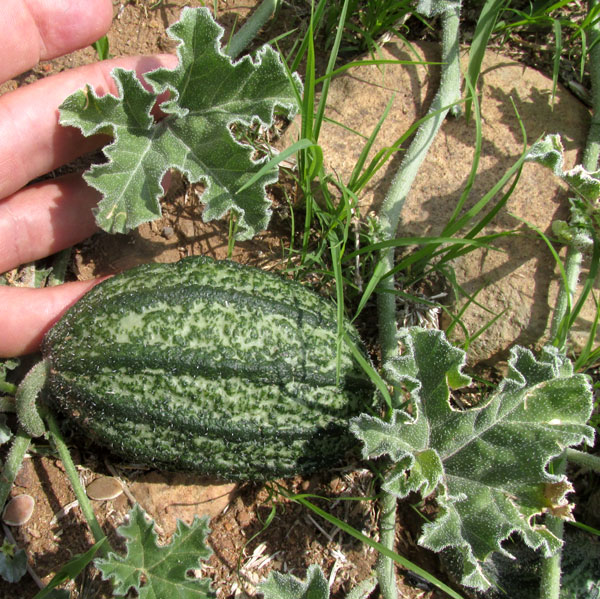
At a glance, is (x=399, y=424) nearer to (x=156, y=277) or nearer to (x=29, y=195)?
(x=156, y=277)

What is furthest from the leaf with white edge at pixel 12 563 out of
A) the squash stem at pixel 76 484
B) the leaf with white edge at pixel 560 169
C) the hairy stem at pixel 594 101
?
the hairy stem at pixel 594 101

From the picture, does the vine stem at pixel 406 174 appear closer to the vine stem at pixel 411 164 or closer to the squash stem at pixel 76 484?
the vine stem at pixel 411 164

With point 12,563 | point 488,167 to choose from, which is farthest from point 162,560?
point 488,167

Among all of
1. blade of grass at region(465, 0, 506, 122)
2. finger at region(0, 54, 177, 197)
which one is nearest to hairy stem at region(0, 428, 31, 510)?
finger at region(0, 54, 177, 197)

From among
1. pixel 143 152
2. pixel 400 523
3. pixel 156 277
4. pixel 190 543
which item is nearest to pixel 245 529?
pixel 190 543

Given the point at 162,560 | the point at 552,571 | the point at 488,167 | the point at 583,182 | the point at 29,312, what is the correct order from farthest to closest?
the point at 488,167 < the point at 29,312 < the point at 583,182 < the point at 552,571 < the point at 162,560

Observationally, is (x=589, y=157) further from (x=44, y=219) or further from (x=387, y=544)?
(x=44, y=219)
